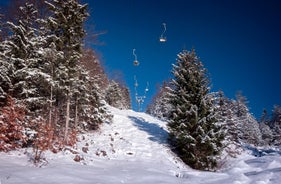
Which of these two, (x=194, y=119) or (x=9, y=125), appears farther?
(x=194, y=119)

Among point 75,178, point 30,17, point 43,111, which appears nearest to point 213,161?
point 75,178

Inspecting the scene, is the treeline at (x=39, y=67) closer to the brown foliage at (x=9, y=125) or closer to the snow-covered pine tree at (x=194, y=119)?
the brown foliage at (x=9, y=125)

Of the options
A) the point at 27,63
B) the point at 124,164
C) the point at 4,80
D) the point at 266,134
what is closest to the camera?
the point at 4,80

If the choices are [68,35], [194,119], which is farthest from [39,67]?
[194,119]

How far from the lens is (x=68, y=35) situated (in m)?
15.9

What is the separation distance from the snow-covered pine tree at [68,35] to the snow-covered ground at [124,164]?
3.41 meters

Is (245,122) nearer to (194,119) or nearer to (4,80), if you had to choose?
(194,119)

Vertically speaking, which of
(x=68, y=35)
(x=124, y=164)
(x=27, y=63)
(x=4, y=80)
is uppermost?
(x=68, y=35)

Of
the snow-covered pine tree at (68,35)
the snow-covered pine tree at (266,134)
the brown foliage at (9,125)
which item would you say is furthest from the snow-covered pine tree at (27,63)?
the snow-covered pine tree at (266,134)

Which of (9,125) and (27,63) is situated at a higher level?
(27,63)

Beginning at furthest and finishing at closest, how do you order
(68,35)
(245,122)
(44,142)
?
(245,122) < (68,35) < (44,142)

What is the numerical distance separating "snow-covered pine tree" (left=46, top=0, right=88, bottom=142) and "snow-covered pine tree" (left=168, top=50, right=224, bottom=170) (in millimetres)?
7447

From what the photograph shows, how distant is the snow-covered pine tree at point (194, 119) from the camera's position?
15.6 m

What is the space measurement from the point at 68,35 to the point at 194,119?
33.4ft
